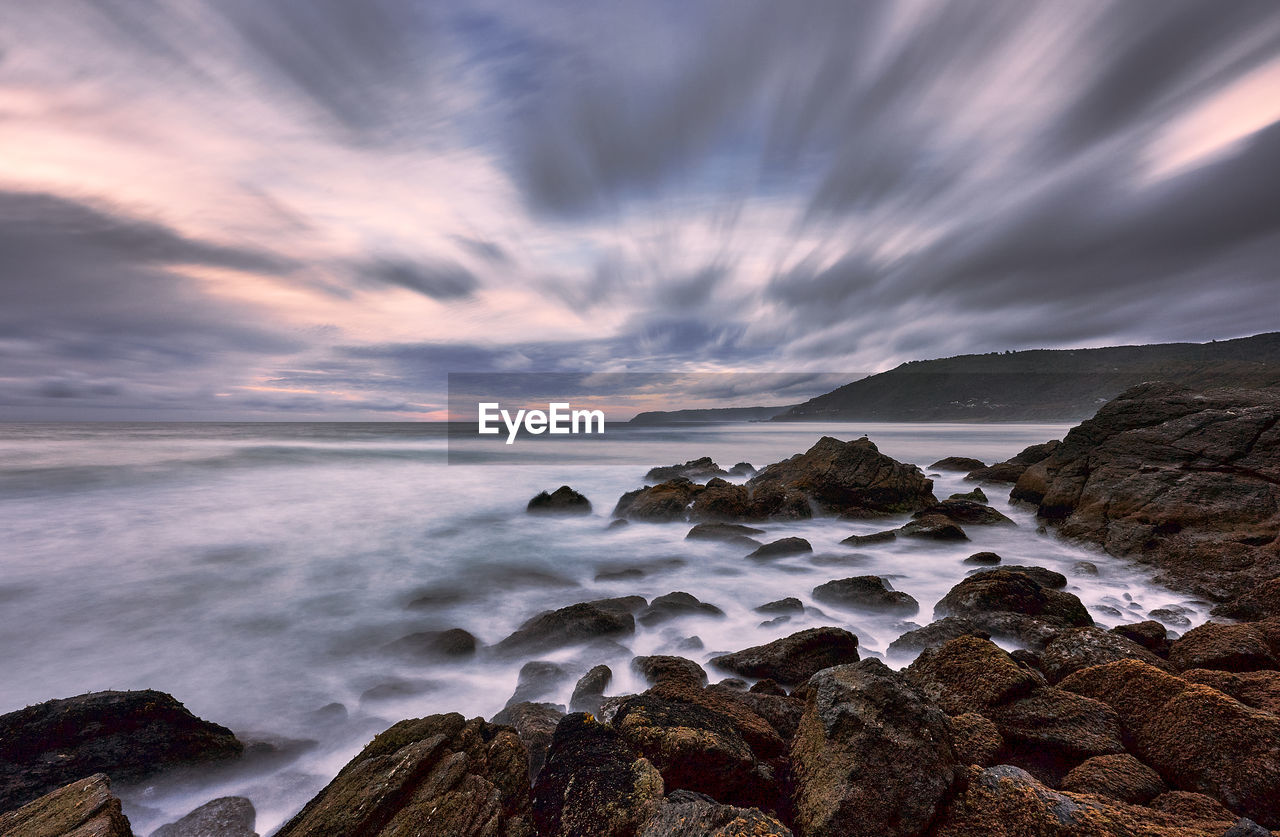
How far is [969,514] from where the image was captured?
12023mm

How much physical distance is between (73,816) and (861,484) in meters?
14.9

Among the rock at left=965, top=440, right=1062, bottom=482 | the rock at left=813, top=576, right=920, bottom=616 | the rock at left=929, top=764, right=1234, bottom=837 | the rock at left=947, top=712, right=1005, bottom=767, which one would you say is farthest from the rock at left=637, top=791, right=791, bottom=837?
the rock at left=965, top=440, right=1062, bottom=482

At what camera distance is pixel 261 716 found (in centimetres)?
532

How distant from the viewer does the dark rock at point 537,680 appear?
536 cm

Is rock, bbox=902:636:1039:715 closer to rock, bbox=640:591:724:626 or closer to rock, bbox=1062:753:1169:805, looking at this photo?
rock, bbox=1062:753:1169:805

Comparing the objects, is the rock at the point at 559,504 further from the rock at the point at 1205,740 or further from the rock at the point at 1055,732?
the rock at the point at 1205,740

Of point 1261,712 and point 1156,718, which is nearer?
point 1261,712

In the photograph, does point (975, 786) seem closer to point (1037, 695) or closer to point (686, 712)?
point (1037, 695)

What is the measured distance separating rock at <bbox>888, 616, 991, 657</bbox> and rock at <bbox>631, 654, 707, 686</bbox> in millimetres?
2505

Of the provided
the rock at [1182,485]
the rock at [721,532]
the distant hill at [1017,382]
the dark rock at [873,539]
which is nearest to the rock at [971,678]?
the rock at [1182,485]

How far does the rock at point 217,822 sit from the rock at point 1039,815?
4.79 m

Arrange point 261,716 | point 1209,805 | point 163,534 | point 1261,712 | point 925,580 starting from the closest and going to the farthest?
point 1209,805, point 1261,712, point 261,716, point 925,580, point 163,534

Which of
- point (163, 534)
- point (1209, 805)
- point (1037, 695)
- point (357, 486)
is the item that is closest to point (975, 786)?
point (1209, 805)

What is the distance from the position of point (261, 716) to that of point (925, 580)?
9.96 m
